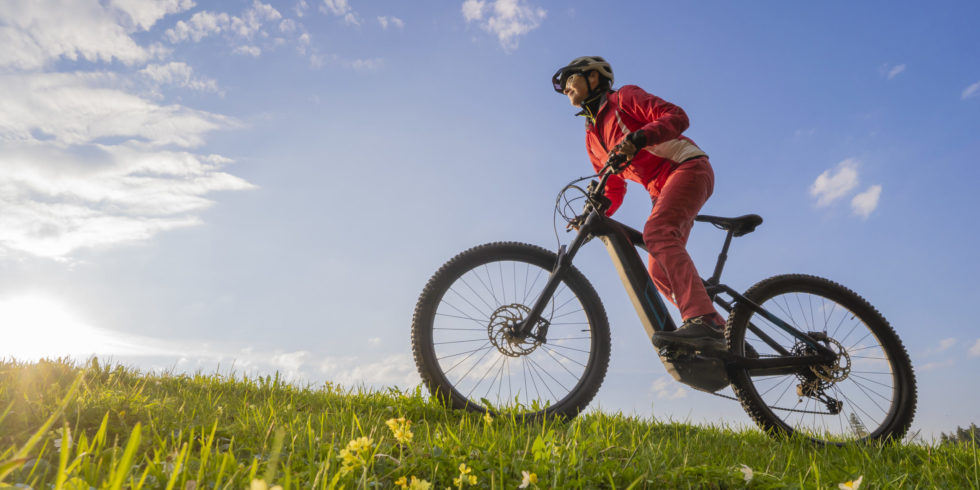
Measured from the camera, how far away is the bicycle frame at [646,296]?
4172mm

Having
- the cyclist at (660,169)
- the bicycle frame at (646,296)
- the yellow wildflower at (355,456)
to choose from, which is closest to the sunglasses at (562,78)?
the cyclist at (660,169)

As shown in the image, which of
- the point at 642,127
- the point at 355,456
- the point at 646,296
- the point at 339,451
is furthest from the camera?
the point at 646,296

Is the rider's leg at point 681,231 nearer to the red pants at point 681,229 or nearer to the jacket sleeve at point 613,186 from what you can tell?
the red pants at point 681,229

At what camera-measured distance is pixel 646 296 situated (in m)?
4.27

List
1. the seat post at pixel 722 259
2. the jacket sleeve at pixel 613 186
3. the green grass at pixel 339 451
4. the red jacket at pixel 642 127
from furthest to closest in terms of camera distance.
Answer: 1. the jacket sleeve at pixel 613 186
2. the seat post at pixel 722 259
3. the red jacket at pixel 642 127
4. the green grass at pixel 339 451

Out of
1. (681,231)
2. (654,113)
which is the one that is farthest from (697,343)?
(654,113)

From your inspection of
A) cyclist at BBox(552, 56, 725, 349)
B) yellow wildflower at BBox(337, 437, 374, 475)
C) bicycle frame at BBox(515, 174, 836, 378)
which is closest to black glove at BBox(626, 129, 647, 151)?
cyclist at BBox(552, 56, 725, 349)

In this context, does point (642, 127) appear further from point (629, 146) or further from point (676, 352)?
point (676, 352)

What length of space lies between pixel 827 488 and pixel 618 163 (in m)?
2.67

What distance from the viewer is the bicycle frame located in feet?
13.7

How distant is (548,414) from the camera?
399 cm

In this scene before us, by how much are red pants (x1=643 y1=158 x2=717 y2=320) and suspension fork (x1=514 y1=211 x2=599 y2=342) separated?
1.47 feet

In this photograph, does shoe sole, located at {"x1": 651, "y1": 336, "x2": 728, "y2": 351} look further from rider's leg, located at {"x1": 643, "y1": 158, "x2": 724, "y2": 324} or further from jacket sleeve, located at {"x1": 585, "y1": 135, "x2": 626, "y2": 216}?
jacket sleeve, located at {"x1": 585, "y1": 135, "x2": 626, "y2": 216}

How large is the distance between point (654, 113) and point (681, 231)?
935 millimetres
